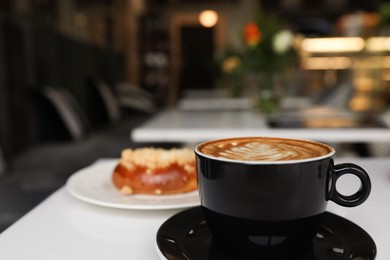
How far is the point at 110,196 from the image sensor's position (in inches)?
23.0

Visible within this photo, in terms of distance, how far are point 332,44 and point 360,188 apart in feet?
30.1

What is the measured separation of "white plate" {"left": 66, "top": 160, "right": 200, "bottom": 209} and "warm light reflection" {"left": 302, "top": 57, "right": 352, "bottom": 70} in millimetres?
8466

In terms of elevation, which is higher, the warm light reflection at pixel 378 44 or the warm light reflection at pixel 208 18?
the warm light reflection at pixel 208 18

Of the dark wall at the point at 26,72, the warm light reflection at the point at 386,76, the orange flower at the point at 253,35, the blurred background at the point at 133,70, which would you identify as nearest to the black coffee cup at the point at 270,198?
the blurred background at the point at 133,70

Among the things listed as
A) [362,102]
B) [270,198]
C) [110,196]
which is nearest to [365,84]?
[362,102]

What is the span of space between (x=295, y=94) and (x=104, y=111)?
256 centimetres

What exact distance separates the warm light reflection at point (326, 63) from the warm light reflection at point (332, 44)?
20cm

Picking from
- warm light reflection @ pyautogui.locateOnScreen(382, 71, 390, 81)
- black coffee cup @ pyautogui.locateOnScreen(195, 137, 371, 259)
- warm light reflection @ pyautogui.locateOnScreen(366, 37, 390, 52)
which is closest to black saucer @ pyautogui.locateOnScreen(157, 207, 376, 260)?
A: black coffee cup @ pyautogui.locateOnScreen(195, 137, 371, 259)

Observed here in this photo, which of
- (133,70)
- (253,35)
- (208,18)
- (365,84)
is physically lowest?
(365,84)

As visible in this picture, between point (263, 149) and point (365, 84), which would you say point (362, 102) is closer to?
point (365, 84)

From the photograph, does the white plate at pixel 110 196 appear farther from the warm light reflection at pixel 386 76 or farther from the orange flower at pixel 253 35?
the warm light reflection at pixel 386 76

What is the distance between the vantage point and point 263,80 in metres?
2.21

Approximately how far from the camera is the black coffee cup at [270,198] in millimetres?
376

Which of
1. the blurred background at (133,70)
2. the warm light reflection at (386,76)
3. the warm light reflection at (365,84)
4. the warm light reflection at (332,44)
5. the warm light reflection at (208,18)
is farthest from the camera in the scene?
the warm light reflection at (208,18)
